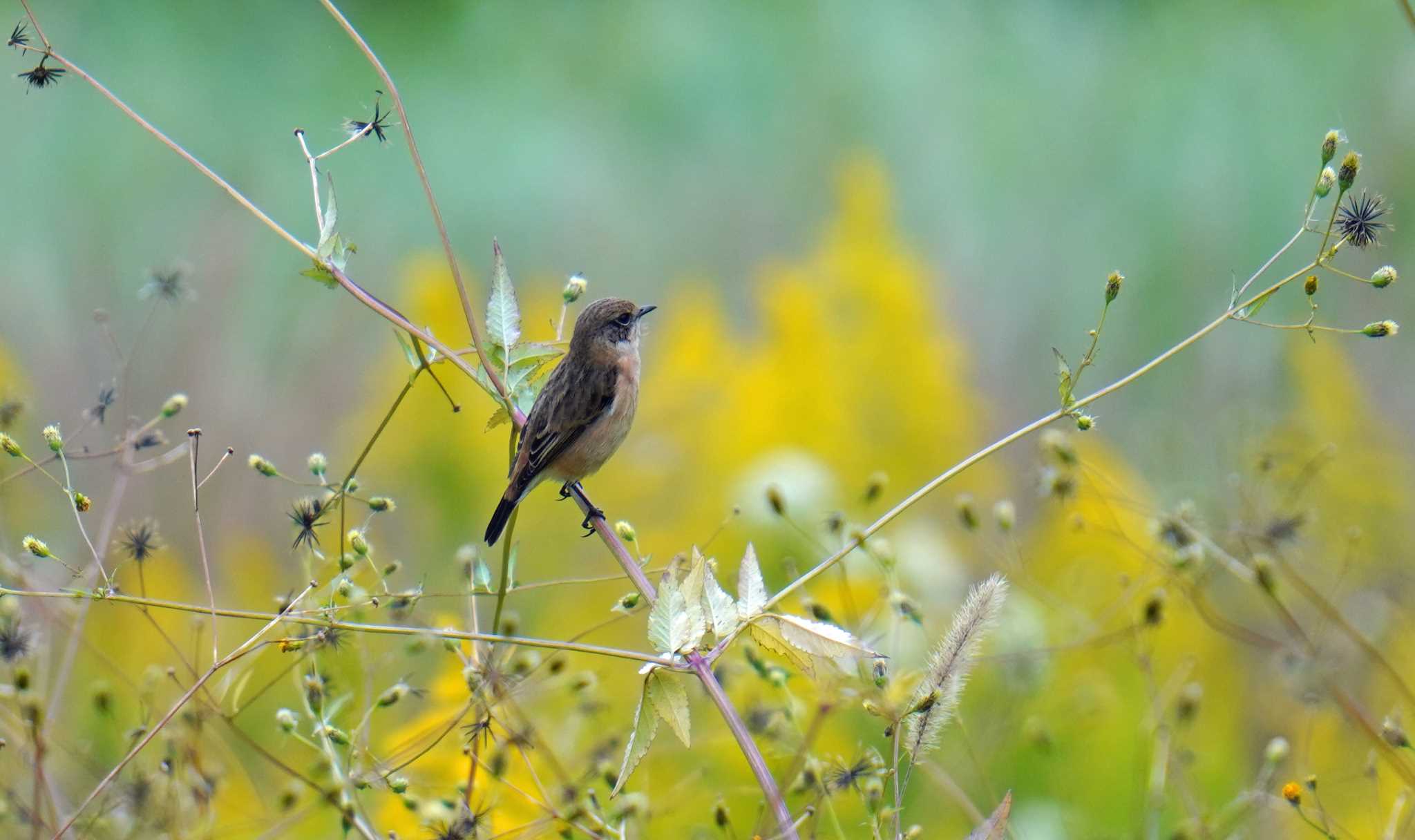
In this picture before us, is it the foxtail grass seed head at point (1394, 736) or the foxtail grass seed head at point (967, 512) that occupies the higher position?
the foxtail grass seed head at point (967, 512)

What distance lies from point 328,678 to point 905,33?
38.5ft

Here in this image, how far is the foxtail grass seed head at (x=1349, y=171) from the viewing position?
1.62m

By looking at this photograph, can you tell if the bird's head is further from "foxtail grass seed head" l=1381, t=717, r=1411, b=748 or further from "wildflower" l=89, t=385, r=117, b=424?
"foxtail grass seed head" l=1381, t=717, r=1411, b=748

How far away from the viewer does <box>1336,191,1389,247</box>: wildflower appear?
1.61 meters

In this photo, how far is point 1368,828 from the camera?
3352 millimetres

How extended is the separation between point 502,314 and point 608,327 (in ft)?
5.20

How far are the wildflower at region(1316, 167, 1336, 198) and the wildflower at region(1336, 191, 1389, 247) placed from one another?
4 cm

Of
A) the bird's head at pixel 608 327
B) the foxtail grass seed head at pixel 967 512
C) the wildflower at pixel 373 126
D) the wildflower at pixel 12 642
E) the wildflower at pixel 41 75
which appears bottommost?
the wildflower at pixel 12 642

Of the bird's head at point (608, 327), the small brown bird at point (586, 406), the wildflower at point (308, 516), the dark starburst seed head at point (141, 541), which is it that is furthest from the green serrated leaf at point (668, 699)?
the bird's head at point (608, 327)

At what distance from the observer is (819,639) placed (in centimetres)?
154

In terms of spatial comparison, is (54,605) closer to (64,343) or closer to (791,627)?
(791,627)

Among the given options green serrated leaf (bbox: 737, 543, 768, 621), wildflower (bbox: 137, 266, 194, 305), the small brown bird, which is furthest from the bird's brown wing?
green serrated leaf (bbox: 737, 543, 768, 621)

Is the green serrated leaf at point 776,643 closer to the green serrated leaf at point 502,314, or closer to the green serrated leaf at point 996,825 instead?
the green serrated leaf at point 996,825

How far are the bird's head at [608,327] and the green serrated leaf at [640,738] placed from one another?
1.95 m
